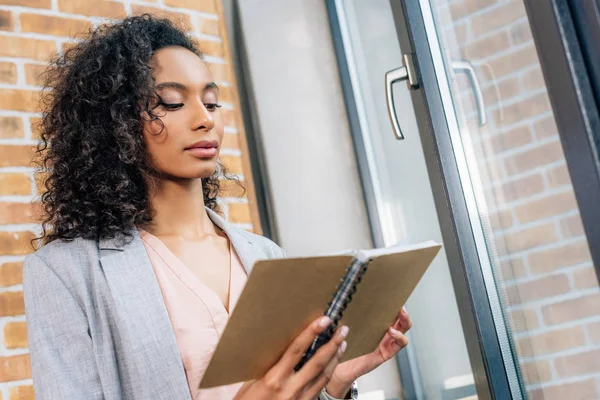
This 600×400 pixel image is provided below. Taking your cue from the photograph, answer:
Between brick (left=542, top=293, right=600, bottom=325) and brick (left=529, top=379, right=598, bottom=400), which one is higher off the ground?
brick (left=542, top=293, right=600, bottom=325)

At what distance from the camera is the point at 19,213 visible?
2004 mm

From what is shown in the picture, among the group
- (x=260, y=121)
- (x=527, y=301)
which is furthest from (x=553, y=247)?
Result: (x=260, y=121)

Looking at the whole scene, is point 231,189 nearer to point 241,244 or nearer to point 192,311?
point 241,244

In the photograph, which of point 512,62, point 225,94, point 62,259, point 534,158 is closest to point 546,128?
point 534,158

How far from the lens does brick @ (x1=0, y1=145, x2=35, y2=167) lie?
2.02 metres

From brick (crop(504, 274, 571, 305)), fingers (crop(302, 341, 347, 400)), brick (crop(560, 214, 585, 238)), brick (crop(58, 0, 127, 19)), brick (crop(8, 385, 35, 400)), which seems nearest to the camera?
fingers (crop(302, 341, 347, 400))

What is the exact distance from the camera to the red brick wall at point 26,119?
1.93 meters

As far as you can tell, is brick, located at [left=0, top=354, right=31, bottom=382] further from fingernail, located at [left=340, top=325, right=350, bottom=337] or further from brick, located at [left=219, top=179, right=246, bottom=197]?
fingernail, located at [left=340, top=325, right=350, bottom=337]

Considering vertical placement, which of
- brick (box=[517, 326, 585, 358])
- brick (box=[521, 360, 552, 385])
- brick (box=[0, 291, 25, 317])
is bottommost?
brick (box=[521, 360, 552, 385])

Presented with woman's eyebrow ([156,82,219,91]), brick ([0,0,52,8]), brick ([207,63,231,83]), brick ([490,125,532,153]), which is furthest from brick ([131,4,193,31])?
brick ([490,125,532,153])

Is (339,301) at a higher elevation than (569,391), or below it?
higher

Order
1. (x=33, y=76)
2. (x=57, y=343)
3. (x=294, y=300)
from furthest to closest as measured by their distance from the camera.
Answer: (x=33, y=76) < (x=57, y=343) < (x=294, y=300)

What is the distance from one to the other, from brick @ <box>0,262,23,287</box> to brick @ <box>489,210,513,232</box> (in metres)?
1.24

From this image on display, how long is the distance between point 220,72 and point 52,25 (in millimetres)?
554
